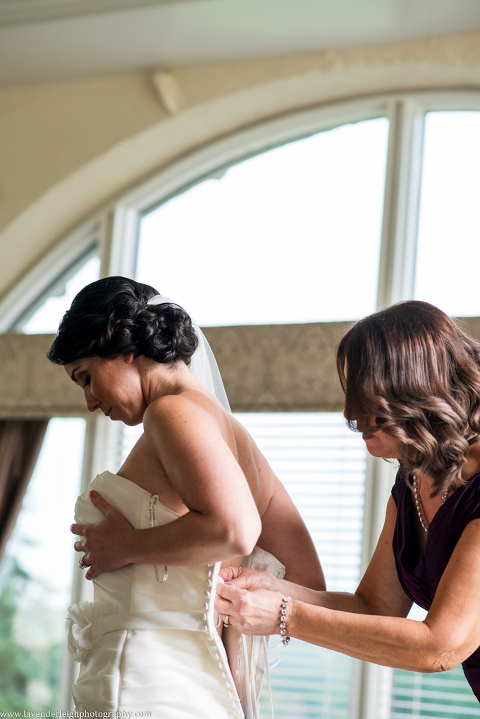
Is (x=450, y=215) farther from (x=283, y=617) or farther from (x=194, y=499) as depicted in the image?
(x=194, y=499)

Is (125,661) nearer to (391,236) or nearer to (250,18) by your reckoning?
(391,236)

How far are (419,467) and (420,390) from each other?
0.17 metres

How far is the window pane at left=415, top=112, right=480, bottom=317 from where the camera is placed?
397cm

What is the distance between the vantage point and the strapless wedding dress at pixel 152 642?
1560 mm

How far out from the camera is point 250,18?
3.96 m

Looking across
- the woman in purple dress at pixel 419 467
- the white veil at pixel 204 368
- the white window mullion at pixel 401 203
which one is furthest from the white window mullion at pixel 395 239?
the woman in purple dress at pixel 419 467

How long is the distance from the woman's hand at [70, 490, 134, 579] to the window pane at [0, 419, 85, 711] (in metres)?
2.79

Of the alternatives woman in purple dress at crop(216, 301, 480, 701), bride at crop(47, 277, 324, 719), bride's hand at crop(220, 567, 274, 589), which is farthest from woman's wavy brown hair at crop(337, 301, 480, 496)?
bride's hand at crop(220, 567, 274, 589)

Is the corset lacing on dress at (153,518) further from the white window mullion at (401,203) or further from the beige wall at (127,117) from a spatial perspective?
the beige wall at (127,117)

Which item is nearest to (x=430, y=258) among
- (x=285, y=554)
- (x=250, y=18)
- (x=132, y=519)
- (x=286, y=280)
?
(x=286, y=280)

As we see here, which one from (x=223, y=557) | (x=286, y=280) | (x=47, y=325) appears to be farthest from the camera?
(x=47, y=325)

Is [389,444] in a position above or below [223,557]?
above

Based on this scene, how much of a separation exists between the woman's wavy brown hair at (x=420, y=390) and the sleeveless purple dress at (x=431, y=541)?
5 cm

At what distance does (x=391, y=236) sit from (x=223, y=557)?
290 centimetres
